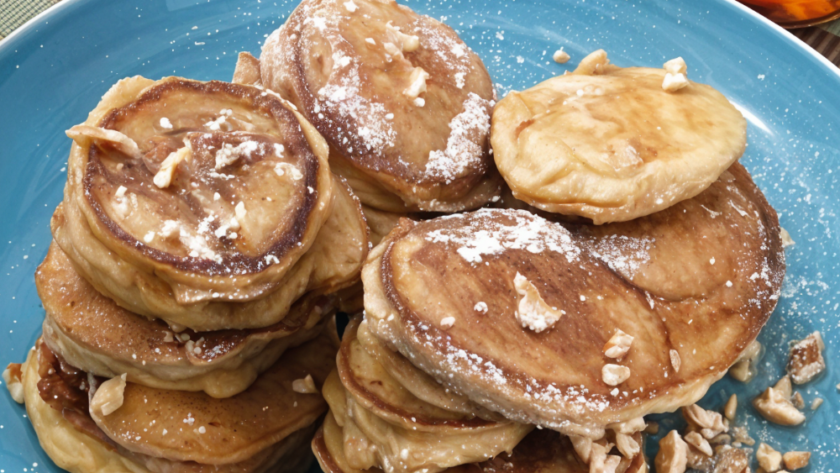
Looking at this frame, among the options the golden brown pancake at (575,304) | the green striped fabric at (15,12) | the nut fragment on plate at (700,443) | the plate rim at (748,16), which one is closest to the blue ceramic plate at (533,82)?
the plate rim at (748,16)

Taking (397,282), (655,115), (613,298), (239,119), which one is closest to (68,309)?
(239,119)

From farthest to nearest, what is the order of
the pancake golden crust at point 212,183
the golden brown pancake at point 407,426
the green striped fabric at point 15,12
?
1. the green striped fabric at point 15,12
2. the golden brown pancake at point 407,426
3. the pancake golden crust at point 212,183

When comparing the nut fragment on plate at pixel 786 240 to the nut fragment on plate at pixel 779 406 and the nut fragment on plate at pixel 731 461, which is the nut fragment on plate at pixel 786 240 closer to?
the nut fragment on plate at pixel 779 406

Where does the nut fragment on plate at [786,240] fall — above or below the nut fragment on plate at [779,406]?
above

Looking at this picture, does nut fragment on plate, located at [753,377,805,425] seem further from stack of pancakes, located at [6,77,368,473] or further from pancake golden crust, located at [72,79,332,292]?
pancake golden crust, located at [72,79,332,292]

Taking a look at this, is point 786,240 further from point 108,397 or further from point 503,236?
point 108,397

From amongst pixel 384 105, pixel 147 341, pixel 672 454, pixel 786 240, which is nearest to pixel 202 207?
pixel 147 341

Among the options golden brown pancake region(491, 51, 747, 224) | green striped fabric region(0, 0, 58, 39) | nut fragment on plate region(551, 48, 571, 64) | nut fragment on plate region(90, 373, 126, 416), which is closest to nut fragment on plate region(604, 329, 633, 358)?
golden brown pancake region(491, 51, 747, 224)
